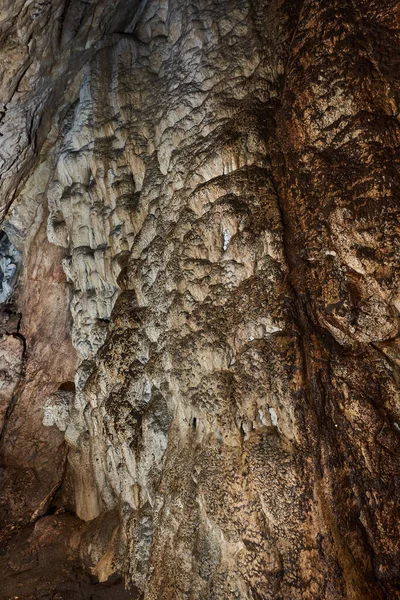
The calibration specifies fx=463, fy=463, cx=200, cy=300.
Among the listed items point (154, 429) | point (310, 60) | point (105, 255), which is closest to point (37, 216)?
point (105, 255)

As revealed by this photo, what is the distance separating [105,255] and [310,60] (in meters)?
3.59

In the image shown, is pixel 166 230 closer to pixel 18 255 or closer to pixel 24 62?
pixel 24 62

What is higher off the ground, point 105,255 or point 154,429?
point 105,255

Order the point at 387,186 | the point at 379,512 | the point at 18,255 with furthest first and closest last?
the point at 18,255, the point at 387,186, the point at 379,512

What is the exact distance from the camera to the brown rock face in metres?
3.94

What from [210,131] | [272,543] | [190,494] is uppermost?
[210,131]

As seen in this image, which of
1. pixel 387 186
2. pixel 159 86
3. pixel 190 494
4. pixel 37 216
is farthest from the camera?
pixel 37 216

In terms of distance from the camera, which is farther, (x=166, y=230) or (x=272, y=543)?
(x=166, y=230)

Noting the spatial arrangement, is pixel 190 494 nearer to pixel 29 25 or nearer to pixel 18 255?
pixel 29 25

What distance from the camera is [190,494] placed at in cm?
454

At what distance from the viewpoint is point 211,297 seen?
4902 millimetres

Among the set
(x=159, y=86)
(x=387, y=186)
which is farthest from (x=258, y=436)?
(x=159, y=86)

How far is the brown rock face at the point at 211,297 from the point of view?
394 cm

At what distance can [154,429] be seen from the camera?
210 inches
